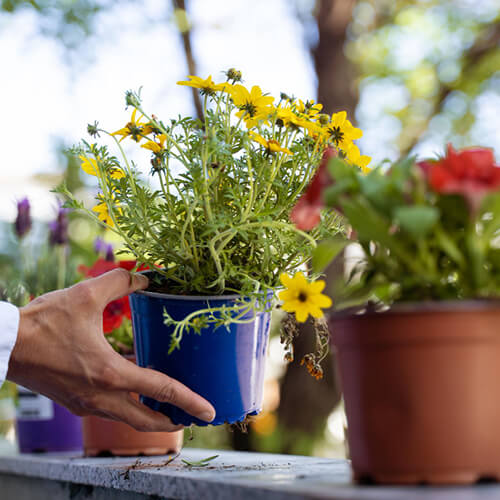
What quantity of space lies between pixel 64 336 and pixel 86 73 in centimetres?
299

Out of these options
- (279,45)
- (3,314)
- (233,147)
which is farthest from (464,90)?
(3,314)

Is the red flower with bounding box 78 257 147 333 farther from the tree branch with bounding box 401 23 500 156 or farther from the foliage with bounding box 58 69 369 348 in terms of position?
the tree branch with bounding box 401 23 500 156

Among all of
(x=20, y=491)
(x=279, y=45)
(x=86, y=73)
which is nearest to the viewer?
(x=20, y=491)

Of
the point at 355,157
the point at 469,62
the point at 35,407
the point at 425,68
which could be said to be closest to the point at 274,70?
the point at 469,62

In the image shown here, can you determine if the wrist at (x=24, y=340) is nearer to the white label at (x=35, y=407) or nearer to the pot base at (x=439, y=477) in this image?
the pot base at (x=439, y=477)

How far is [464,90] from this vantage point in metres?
4.25

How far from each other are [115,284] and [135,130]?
22 cm

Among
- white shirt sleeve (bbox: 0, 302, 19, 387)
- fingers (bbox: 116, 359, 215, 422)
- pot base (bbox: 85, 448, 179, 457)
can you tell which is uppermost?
white shirt sleeve (bbox: 0, 302, 19, 387)

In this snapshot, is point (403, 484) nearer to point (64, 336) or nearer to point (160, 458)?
point (64, 336)

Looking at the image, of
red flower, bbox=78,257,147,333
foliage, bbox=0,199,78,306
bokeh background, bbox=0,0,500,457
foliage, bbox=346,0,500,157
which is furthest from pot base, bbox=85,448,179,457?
foliage, bbox=346,0,500,157

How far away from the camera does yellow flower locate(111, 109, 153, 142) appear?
794 mm

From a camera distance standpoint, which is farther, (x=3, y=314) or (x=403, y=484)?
(x=3, y=314)

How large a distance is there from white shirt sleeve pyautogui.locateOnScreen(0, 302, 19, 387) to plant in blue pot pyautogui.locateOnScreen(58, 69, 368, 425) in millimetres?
162

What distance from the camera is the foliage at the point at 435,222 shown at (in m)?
0.49
